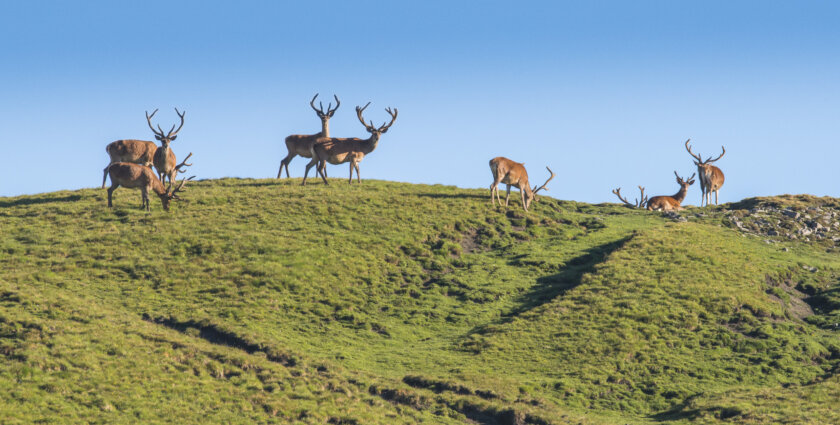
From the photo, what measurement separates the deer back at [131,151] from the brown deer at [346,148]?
26.0 ft

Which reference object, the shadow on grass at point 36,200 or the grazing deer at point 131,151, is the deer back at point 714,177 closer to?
the grazing deer at point 131,151

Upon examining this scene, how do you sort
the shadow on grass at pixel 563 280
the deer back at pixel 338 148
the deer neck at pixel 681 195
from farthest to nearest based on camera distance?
the deer neck at pixel 681 195, the deer back at pixel 338 148, the shadow on grass at pixel 563 280

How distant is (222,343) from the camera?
86.0ft

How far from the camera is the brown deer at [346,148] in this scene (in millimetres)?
43031

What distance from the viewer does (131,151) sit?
4059 cm

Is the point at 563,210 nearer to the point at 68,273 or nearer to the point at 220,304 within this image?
the point at 220,304

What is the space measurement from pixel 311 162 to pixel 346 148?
229cm

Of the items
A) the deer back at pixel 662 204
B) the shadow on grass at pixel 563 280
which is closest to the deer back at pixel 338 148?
the shadow on grass at pixel 563 280

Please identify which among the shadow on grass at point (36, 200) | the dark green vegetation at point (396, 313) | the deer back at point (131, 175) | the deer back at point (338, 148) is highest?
the deer back at point (338, 148)

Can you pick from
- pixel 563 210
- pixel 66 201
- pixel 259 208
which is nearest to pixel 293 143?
pixel 259 208

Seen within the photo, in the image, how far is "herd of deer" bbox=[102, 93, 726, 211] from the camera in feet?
121

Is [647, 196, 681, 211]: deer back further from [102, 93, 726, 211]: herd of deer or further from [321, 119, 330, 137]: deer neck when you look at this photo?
[321, 119, 330, 137]: deer neck

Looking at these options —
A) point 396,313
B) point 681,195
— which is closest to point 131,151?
point 396,313

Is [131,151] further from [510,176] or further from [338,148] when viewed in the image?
[510,176]
